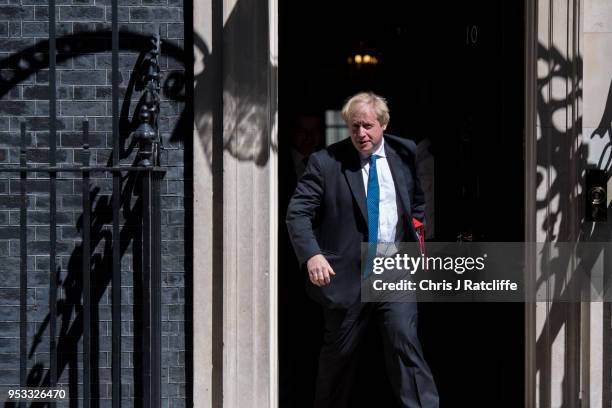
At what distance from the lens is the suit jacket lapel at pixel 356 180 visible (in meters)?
5.60

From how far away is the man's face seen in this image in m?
5.55

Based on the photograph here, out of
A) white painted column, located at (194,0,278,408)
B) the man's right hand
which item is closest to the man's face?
white painted column, located at (194,0,278,408)

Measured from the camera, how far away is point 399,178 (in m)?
5.62

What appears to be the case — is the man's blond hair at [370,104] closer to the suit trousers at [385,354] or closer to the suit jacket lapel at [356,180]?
the suit jacket lapel at [356,180]

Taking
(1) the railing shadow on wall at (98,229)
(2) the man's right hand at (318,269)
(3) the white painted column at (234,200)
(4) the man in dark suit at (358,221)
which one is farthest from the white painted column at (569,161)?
(1) the railing shadow on wall at (98,229)

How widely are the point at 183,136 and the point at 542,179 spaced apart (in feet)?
6.23

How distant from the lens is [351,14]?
24.9ft

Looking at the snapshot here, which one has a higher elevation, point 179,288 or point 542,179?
point 542,179

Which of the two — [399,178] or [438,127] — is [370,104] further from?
[438,127]

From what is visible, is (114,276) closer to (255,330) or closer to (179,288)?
(179,288)

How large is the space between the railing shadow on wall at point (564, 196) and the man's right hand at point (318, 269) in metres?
1.19

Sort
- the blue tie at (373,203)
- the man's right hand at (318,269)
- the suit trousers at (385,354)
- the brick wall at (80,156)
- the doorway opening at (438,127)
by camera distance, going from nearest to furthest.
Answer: the man's right hand at (318,269)
the suit trousers at (385,354)
the blue tie at (373,203)
the brick wall at (80,156)
the doorway opening at (438,127)

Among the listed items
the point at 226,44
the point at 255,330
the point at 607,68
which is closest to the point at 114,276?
the point at 255,330

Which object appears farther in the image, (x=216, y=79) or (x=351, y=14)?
(x=351, y=14)
